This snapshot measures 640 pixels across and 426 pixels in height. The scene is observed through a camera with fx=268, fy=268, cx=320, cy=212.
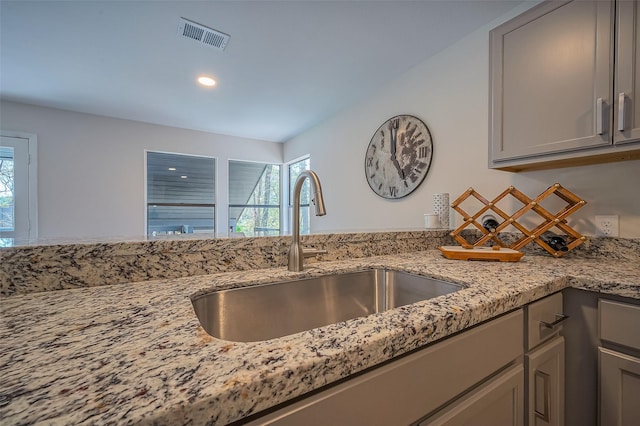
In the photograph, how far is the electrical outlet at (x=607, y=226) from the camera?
49.4 inches

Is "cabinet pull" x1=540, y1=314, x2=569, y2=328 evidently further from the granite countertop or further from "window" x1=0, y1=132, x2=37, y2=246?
"window" x1=0, y1=132, x2=37, y2=246

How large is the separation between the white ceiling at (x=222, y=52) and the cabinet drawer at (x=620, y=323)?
1730mm

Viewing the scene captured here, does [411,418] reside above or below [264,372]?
below

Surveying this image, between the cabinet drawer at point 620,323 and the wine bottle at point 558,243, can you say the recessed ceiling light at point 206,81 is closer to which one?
the wine bottle at point 558,243

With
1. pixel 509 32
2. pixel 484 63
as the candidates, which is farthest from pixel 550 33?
pixel 484 63

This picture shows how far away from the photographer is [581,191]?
1364 millimetres

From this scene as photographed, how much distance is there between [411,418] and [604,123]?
51.6 inches

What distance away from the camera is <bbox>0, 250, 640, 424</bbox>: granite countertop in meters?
0.30

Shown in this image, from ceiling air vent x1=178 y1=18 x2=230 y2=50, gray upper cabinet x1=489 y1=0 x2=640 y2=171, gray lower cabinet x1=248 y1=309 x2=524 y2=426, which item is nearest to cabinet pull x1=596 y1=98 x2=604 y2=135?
gray upper cabinet x1=489 y1=0 x2=640 y2=171

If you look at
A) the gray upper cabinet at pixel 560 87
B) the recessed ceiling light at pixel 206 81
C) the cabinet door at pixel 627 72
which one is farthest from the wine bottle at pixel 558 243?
the recessed ceiling light at pixel 206 81

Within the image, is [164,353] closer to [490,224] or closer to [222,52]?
[490,224]

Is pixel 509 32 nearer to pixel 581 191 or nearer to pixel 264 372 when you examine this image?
pixel 581 191

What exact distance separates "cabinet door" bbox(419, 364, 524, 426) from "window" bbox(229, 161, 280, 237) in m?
4.07

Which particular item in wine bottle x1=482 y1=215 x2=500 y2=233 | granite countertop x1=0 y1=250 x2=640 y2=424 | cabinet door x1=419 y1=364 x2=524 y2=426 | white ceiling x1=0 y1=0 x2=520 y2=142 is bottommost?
cabinet door x1=419 y1=364 x2=524 y2=426
